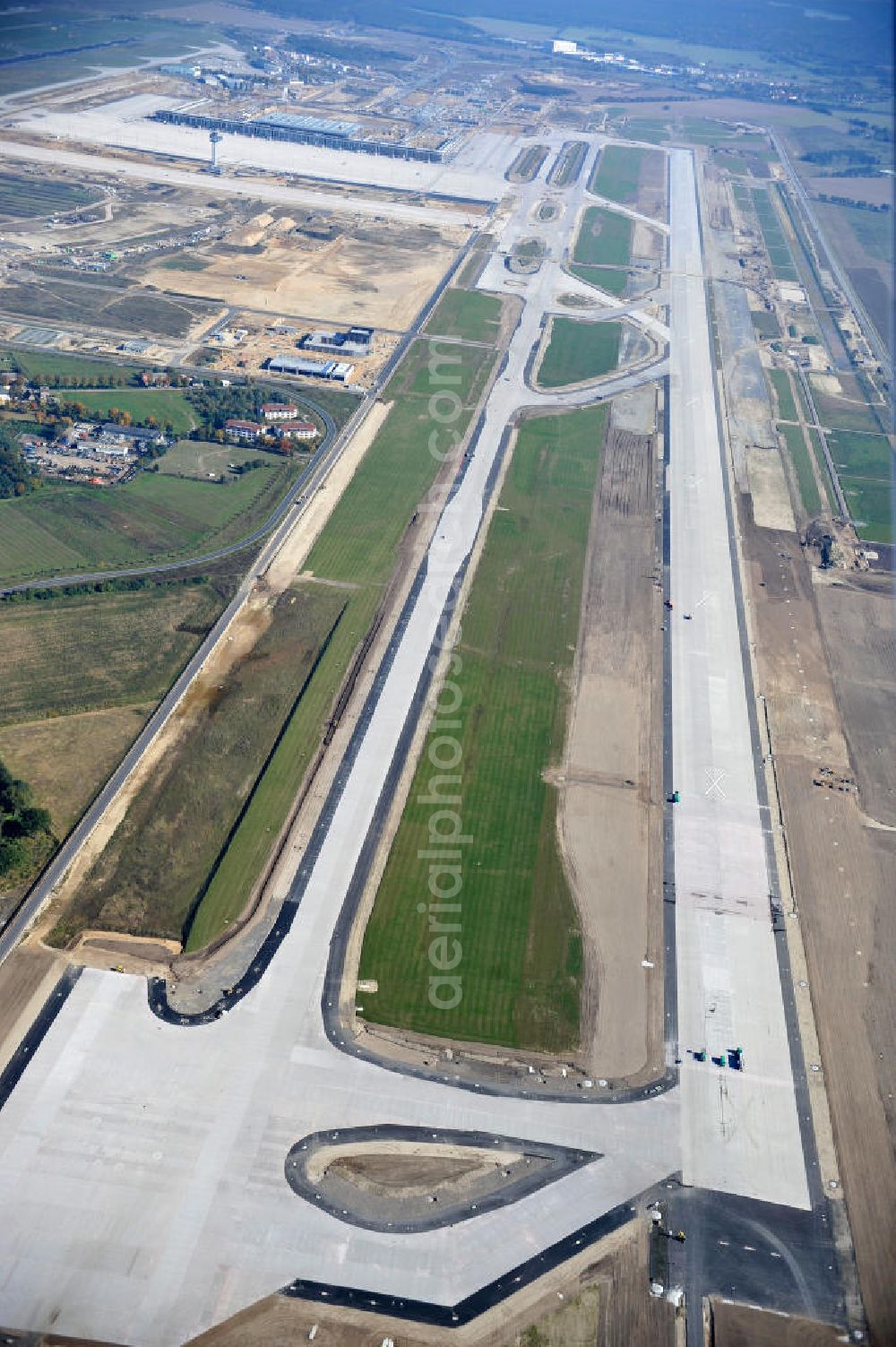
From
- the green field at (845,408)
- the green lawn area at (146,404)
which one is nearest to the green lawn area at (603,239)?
the green field at (845,408)

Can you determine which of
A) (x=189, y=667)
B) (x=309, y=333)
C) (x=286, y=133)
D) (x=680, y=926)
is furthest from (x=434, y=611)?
(x=286, y=133)

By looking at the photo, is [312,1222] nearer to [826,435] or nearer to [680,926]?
[680,926]

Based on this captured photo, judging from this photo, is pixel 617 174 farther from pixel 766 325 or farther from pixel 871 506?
pixel 871 506

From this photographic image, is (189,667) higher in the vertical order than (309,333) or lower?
lower

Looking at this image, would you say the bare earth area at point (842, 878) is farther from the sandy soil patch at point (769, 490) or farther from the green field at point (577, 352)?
the green field at point (577, 352)

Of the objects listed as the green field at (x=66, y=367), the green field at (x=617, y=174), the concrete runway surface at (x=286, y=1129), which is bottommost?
the concrete runway surface at (x=286, y=1129)
